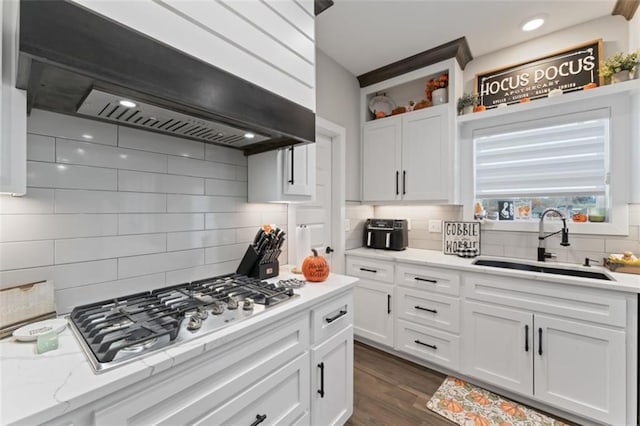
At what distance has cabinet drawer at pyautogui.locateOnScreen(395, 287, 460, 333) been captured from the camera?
7.19 ft

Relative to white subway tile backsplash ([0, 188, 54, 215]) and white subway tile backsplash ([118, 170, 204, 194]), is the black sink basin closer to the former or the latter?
white subway tile backsplash ([118, 170, 204, 194])

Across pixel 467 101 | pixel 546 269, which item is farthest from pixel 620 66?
pixel 546 269

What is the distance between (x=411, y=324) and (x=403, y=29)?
2491mm

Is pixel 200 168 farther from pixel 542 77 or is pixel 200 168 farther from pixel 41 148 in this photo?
pixel 542 77

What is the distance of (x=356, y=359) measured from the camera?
2.51 metres

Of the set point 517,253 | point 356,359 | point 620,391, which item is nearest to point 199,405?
point 356,359

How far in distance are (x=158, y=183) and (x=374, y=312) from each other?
6.99ft

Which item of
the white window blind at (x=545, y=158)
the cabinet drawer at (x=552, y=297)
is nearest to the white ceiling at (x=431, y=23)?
the white window blind at (x=545, y=158)

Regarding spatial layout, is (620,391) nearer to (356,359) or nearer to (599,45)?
(356,359)

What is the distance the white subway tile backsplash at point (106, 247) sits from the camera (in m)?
1.14

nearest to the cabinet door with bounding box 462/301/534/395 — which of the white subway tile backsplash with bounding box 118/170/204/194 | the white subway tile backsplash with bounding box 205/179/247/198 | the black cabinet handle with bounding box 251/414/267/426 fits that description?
the black cabinet handle with bounding box 251/414/267/426

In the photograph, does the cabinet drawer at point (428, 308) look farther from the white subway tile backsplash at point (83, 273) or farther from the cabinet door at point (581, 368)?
the white subway tile backsplash at point (83, 273)

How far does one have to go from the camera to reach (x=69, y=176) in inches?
45.4

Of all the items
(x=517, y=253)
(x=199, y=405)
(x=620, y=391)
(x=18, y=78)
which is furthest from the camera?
(x=517, y=253)
